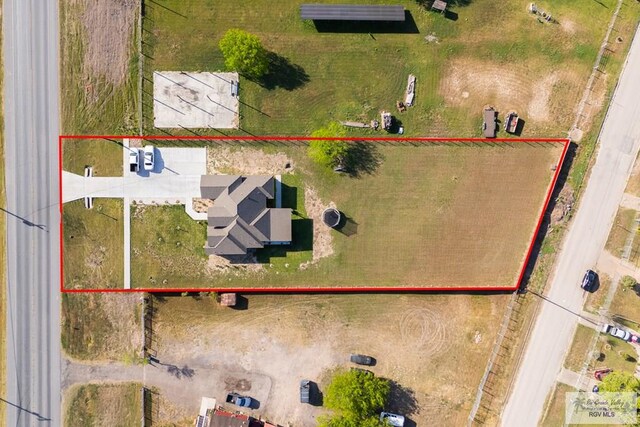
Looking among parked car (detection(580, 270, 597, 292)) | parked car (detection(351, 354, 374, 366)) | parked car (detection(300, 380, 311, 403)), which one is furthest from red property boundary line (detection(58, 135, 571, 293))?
parked car (detection(300, 380, 311, 403))

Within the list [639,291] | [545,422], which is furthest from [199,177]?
[639,291]

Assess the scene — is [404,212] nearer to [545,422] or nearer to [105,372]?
[545,422]

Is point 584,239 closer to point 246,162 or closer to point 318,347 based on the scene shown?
point 318,347

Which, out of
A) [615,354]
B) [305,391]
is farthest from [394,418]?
[615,354]

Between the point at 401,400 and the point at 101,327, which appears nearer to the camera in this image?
the point at 101,327

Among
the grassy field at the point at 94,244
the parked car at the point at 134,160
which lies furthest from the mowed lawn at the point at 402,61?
the grassy field at the point at 94,244

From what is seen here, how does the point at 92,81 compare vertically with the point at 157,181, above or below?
above

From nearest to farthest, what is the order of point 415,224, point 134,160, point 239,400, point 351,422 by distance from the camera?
1. point 351,422
2. point 134,160
3. point 239,400
4. point 415,224

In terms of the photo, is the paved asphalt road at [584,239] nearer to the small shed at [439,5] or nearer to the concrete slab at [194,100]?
the small shed at [439,5]
